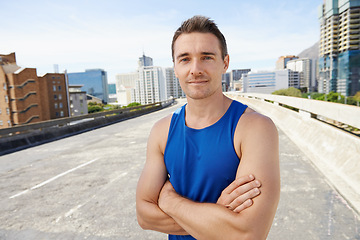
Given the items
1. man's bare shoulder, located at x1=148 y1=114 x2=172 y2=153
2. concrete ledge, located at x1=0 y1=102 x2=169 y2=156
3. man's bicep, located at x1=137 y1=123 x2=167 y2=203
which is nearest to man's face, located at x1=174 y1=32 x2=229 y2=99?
man's bare shoulder, located at x1=148 y1=114 x2=172 y2=153

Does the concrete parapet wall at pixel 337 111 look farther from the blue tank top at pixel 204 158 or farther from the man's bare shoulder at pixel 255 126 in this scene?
the blue tank top at pixel 204 158

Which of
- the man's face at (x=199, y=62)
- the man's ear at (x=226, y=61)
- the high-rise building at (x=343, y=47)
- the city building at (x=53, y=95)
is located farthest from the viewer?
the high-rise building at (x=343, y=47)

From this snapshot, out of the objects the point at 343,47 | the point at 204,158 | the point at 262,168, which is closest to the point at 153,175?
the point at 204,158

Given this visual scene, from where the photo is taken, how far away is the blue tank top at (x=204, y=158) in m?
1.71

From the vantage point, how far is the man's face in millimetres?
1824

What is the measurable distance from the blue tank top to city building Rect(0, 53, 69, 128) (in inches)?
4064

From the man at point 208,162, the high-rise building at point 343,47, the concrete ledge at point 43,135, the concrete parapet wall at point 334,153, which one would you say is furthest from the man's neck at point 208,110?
the high-rise building at point 343,47

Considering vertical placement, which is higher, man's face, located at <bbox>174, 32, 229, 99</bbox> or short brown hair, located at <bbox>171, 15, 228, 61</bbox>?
short brown hair, located at <bbox>171, 15, 228, 61</bbox>

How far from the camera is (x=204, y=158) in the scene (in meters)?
1.73

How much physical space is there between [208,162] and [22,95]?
104 m

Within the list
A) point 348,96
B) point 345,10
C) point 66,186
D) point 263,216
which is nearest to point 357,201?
point 263,216

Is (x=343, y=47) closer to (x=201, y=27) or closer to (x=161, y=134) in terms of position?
(x=201, y=27)

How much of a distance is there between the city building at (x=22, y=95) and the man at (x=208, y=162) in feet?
338

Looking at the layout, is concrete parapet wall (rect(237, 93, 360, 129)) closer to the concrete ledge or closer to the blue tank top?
the blue tank top
